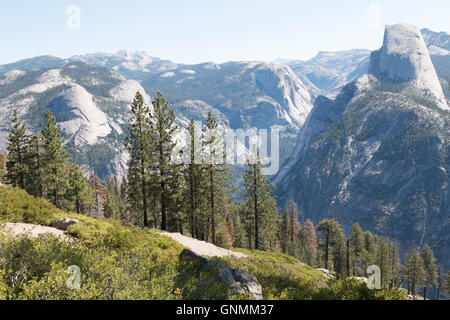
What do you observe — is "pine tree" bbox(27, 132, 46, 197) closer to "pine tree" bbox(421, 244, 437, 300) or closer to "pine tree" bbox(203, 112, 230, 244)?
"pine tree" bbox(203, 112, 230, 244)

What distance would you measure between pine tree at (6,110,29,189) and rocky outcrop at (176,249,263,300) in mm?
36680

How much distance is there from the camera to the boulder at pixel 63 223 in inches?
634

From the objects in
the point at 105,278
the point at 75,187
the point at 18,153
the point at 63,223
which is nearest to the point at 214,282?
the point at 105,278

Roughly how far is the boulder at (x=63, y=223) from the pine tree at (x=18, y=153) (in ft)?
85.8

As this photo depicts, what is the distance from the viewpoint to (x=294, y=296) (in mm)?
10156

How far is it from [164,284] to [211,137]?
23126 millimetres

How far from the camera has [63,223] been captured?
16.2 meters

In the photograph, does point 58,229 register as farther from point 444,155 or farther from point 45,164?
point 444,155

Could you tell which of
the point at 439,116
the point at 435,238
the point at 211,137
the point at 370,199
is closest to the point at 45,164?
the point at 211,137

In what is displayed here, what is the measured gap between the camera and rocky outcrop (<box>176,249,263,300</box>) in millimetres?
8438

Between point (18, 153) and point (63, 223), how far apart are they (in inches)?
1153

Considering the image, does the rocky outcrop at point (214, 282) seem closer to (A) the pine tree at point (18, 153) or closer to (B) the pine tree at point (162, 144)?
(B) the pine tree at point (162, 144)

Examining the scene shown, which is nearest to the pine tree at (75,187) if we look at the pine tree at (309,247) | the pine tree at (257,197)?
the pine tree at (257,197)
